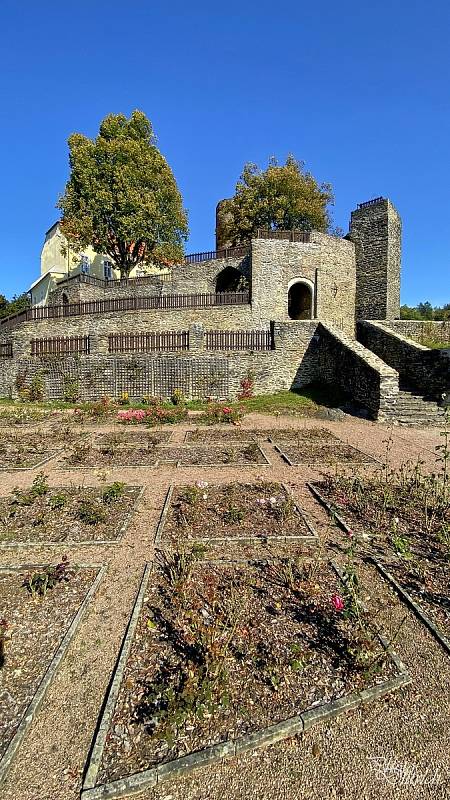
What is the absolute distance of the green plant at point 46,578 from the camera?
3.35 m

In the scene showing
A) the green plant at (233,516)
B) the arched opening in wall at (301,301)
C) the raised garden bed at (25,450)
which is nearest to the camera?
the green plant at (233,516)

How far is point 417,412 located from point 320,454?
5.92m

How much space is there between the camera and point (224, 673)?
91.2 inches

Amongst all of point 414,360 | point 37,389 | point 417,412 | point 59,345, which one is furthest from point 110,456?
point 414,360

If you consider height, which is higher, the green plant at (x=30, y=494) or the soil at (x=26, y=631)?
the green plant at (x=30, y=494)

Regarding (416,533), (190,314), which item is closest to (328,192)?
(190,314)

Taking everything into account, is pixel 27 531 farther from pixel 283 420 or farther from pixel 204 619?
pixel 283 420

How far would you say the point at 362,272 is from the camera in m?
24.3

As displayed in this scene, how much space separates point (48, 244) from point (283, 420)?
38.6m

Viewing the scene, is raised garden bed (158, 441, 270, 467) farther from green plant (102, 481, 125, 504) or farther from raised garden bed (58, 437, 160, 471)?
green plant (102, 481, 125, 504)

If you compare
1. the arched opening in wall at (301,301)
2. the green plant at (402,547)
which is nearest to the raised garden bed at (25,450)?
the green plant at (402,547)

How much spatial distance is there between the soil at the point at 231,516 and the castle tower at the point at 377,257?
21569 millimetres

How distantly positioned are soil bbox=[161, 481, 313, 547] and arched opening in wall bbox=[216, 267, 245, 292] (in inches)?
795

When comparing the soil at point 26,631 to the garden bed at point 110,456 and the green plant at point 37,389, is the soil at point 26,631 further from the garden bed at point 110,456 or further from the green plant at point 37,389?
the green plant at point 37,389
